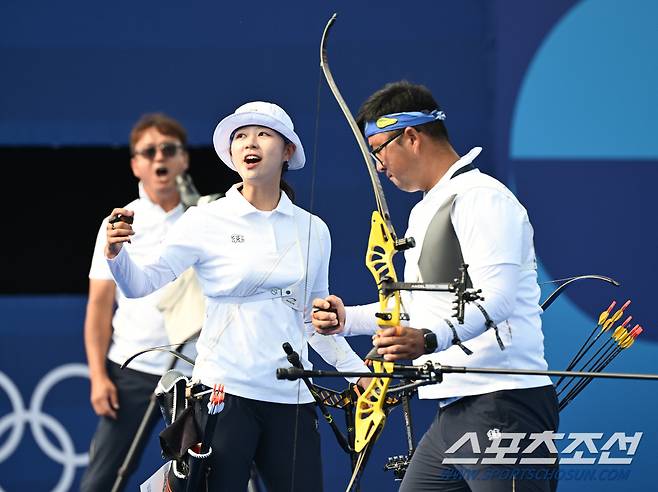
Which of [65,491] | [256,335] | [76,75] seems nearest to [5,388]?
[65,491]

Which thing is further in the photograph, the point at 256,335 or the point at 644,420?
the point at 644,420

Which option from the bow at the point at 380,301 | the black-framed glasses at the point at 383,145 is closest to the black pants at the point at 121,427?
the bow at the point at 380,301

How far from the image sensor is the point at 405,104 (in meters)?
3.62

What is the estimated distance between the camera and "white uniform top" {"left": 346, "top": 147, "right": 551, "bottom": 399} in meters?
3.23

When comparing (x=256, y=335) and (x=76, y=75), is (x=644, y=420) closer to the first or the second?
(x=256, y=335)

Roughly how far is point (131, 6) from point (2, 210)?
3.83ft

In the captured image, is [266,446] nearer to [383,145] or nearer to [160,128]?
[383,145]

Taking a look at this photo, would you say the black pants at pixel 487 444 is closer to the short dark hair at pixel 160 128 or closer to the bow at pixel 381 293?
the bow at pixel 381 293

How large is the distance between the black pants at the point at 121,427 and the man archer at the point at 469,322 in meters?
1.91

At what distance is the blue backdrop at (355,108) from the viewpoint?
545 cm

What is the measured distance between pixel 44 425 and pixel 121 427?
2.16ft

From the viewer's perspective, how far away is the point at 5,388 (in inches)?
227

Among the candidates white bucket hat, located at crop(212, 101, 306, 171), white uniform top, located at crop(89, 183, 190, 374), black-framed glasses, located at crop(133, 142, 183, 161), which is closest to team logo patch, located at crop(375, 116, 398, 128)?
white bucket hat, located at crop(212, 101, 306, 171)

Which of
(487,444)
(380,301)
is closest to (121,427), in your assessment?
(380,301)
